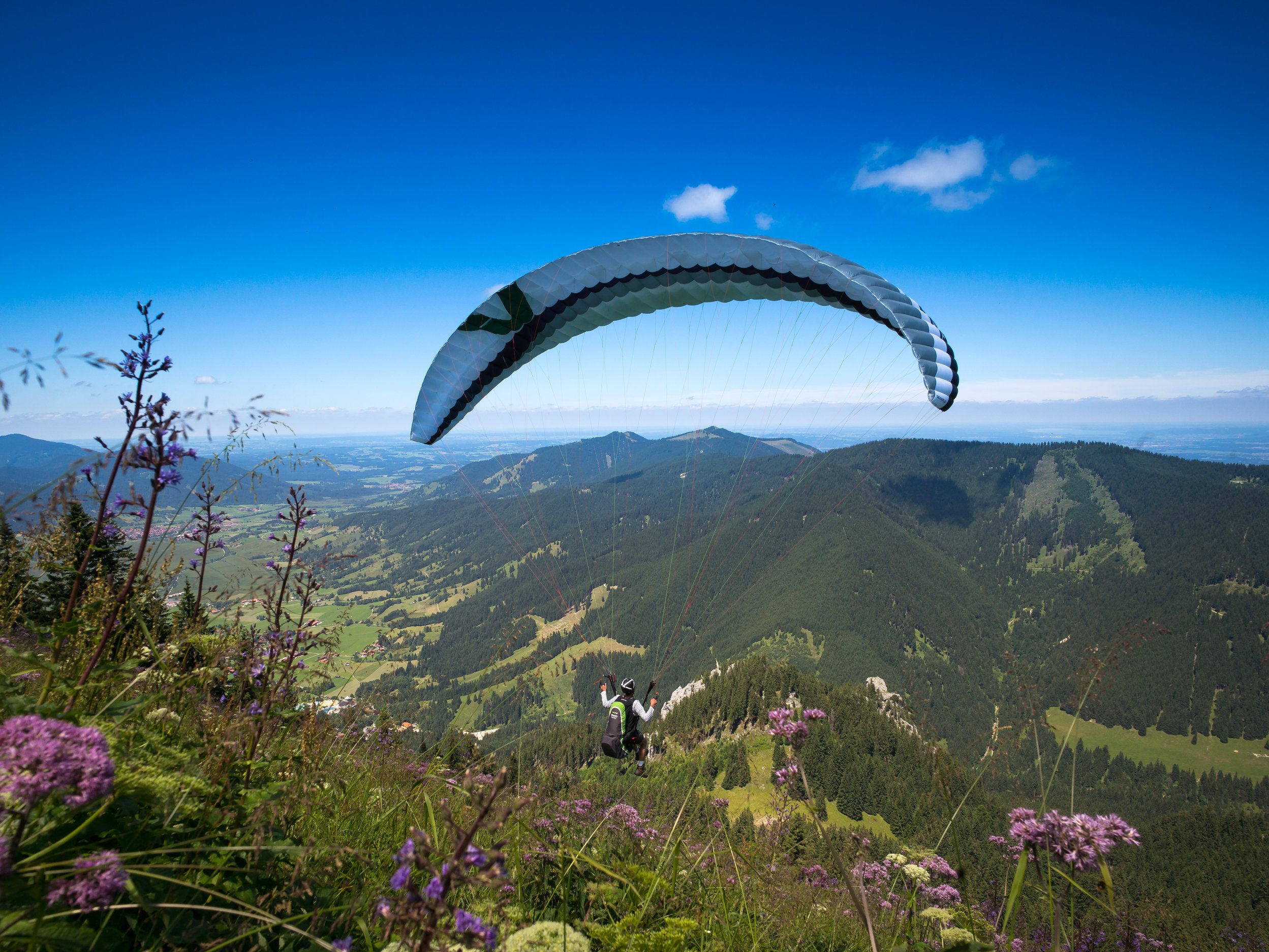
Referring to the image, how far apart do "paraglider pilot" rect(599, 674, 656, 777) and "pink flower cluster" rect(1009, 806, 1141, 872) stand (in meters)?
5.42

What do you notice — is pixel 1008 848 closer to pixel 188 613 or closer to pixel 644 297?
pixel 188 613

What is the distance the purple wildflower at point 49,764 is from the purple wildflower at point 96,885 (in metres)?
0.14

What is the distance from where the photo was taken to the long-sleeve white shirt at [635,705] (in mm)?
6844

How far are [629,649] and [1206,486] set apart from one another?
8480 inches

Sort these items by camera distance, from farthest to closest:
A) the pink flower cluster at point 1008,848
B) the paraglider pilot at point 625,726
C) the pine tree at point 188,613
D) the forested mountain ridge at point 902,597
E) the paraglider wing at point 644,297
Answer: the forested mountain ridge at point 902,597
the paraglider wing at point 644,297
the paraglider pilot at point 625,726
the pine tree at point 188,613
the pink flower cluster at point 1008,848

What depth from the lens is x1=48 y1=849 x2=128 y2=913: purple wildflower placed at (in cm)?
117

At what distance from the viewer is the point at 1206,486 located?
190250 millimetres

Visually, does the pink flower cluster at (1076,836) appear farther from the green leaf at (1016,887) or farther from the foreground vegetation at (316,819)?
the green leaf at (1016,887)

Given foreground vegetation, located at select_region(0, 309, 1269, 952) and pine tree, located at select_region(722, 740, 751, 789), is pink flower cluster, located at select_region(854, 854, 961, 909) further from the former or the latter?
pine tree, located at select_region(722, 740, 751, 789)

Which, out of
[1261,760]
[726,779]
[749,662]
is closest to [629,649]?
[749,662]

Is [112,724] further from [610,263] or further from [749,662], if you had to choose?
[749,662]

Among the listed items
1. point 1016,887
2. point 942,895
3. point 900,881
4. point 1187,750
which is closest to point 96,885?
point 1016,887

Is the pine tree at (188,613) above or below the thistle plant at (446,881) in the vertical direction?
below

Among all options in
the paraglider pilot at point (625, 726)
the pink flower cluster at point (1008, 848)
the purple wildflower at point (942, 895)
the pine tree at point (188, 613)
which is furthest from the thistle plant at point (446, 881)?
the paraglider pilot at point (625, 726)
